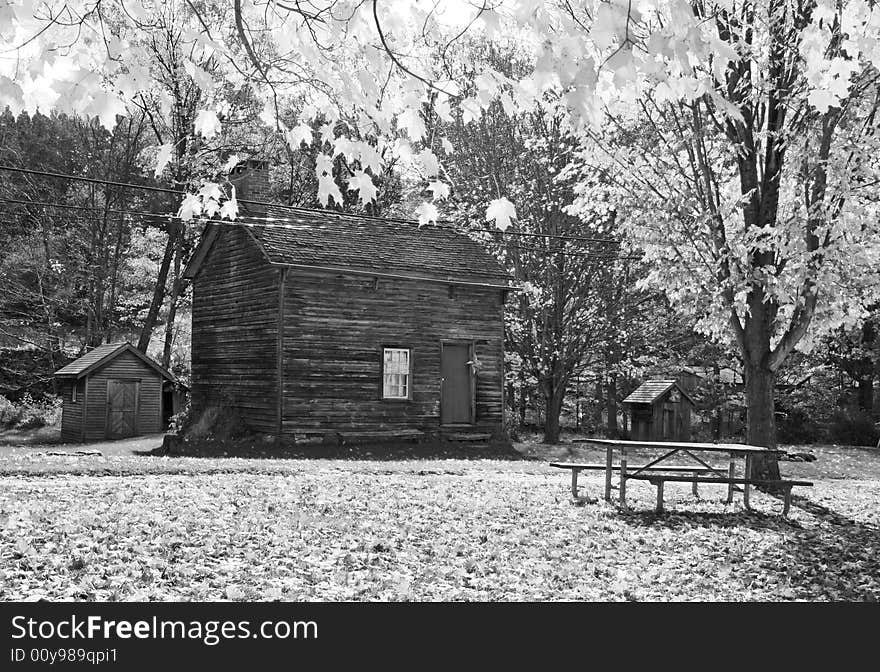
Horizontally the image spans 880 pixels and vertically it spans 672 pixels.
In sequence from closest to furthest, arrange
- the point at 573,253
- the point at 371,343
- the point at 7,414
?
the point at 371,343 → the point at 573,253 → the point at 7,414

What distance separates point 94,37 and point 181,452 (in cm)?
1675

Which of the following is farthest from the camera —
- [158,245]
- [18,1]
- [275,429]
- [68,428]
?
[158,245]

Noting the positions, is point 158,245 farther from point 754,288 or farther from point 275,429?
point 754,288

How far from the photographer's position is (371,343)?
23.6 m

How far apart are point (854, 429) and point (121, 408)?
25.2 m

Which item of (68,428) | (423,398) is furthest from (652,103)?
(68,428)

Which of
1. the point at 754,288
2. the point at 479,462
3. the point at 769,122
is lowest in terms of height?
the point at 479,462

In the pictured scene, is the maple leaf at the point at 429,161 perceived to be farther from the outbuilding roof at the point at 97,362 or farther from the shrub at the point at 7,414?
the shrub at the point at 7,414

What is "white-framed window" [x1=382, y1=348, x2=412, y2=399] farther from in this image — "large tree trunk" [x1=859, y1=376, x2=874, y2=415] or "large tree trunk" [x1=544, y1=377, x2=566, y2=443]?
"large tree trunk" [x1=859, y1=376, x2=874, y2=415]

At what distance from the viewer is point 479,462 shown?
65.9 ft

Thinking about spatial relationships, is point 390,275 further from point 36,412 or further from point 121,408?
point 36,412

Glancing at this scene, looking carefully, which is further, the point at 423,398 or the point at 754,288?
the point at 423,398

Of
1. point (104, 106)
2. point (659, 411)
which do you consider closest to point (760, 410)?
point (659, 411)

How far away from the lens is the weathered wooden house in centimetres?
2269
